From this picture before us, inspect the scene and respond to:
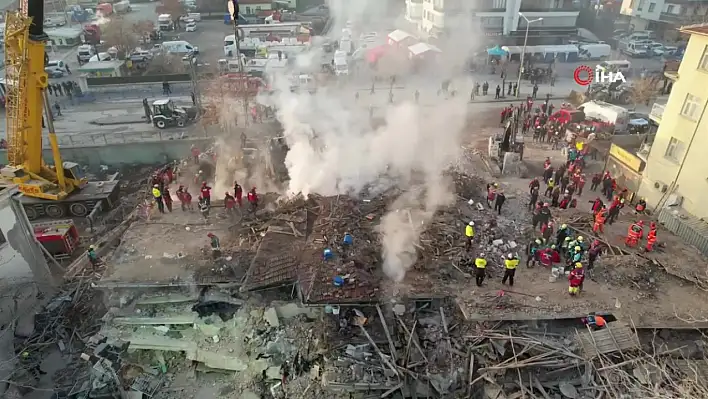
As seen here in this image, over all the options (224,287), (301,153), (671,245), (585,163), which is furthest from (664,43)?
(224,287)

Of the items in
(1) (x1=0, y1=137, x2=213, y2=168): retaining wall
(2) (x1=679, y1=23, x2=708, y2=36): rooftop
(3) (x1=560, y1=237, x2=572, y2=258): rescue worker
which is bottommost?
(1) (x1=0, y1=137, x2=213, y2=168): retaining wall

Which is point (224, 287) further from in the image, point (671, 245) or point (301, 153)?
point (671, 245)

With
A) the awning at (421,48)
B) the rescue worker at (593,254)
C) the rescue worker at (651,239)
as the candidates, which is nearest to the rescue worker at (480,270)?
the rescue worker at (593,254)

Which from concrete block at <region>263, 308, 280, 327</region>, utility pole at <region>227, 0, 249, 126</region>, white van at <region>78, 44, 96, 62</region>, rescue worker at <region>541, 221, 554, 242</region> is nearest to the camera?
concrete block at <region>263, 308, 280, 327</region>

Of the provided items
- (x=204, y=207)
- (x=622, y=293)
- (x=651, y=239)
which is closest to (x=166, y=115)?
(x=204, y=207)

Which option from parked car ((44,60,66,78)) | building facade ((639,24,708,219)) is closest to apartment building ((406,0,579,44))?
building facade ((639,24,708,219))

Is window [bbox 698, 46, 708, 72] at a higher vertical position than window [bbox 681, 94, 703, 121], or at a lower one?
higher

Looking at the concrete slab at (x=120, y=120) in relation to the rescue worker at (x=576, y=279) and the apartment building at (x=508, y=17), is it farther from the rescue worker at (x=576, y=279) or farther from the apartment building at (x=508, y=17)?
the apartment building at (x=508, y=17)

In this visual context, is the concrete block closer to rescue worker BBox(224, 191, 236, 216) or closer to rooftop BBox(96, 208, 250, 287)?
rooftop BBox(96, 208, 250, 287)
